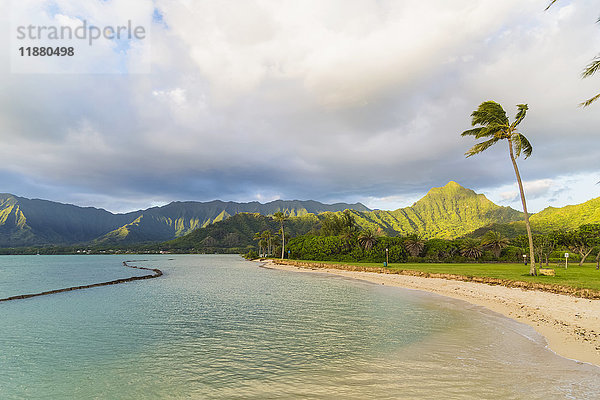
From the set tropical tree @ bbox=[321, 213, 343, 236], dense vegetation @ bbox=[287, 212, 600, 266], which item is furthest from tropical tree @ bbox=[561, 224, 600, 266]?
tropical tree @ bbox=[321, 213, 343, 236]

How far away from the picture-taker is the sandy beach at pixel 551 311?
1102 centimetres

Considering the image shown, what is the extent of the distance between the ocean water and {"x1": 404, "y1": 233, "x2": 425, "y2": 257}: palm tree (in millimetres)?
57733

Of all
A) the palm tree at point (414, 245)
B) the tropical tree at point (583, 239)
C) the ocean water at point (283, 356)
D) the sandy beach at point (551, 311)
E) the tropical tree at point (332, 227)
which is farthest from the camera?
the tropical tree at point (332, 227)

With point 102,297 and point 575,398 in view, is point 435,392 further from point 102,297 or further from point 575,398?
point 102,297

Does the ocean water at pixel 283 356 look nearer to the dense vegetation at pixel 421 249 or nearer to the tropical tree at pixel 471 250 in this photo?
the dense vegetation at pixel 421 249

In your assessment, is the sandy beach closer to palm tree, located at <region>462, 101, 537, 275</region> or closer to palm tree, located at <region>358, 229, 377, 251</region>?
palm tree, located at <region>462, 101, 537, 275</region>

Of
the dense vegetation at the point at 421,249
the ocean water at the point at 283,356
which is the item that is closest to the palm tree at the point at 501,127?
the ocean water at the point at 283,356

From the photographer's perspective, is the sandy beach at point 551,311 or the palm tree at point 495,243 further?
the palm tree at point 495,243

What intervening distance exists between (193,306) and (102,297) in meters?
11.7

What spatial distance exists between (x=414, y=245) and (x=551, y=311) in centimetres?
6078

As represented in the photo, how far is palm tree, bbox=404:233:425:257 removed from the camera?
74812 millimetres

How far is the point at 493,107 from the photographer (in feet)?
107

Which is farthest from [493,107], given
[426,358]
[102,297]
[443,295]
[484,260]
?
[484,260]

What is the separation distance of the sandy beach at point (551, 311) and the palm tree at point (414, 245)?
4609 centimetres
